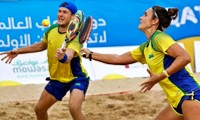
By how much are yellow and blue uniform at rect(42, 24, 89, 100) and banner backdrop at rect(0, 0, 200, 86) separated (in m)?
4.66

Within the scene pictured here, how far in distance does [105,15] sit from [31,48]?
5423 mm

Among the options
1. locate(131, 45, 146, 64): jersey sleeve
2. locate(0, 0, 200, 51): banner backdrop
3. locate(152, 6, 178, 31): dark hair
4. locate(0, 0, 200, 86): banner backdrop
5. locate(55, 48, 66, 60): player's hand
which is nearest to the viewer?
locate(152, 6, 178, 31): dark hair

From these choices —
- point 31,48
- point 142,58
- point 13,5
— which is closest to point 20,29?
point 13,5

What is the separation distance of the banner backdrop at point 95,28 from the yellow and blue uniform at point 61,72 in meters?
4.66

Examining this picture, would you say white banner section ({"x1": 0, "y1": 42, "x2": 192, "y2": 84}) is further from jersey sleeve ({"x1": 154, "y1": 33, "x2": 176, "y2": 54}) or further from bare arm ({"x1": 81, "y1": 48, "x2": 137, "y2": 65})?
jersey sleeve ({"x1": 154, "y1": 33, "x2": 176, "y2": 54})

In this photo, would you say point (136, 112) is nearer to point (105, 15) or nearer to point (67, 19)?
Result: point (67, 19)

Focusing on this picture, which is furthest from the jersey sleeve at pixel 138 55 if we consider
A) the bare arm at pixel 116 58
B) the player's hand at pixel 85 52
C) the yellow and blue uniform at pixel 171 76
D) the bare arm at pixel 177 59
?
the bare arm at pixel 177 59

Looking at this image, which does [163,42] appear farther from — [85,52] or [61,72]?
[61,72]

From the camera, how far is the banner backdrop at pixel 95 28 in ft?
39.8

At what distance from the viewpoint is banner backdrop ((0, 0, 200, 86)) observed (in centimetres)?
1214

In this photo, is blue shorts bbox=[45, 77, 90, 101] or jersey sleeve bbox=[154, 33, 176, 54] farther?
blue shorts bbox=[45, 77, 90, 101]

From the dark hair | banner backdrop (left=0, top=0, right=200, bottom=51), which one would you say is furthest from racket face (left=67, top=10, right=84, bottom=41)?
banner backdrop (left=0, top=0, right=200, bottom=51)

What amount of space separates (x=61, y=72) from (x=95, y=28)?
18.4 feet

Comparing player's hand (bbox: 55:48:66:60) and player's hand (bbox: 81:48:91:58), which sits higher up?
player's hand (bbox: 55:48:66:60)
